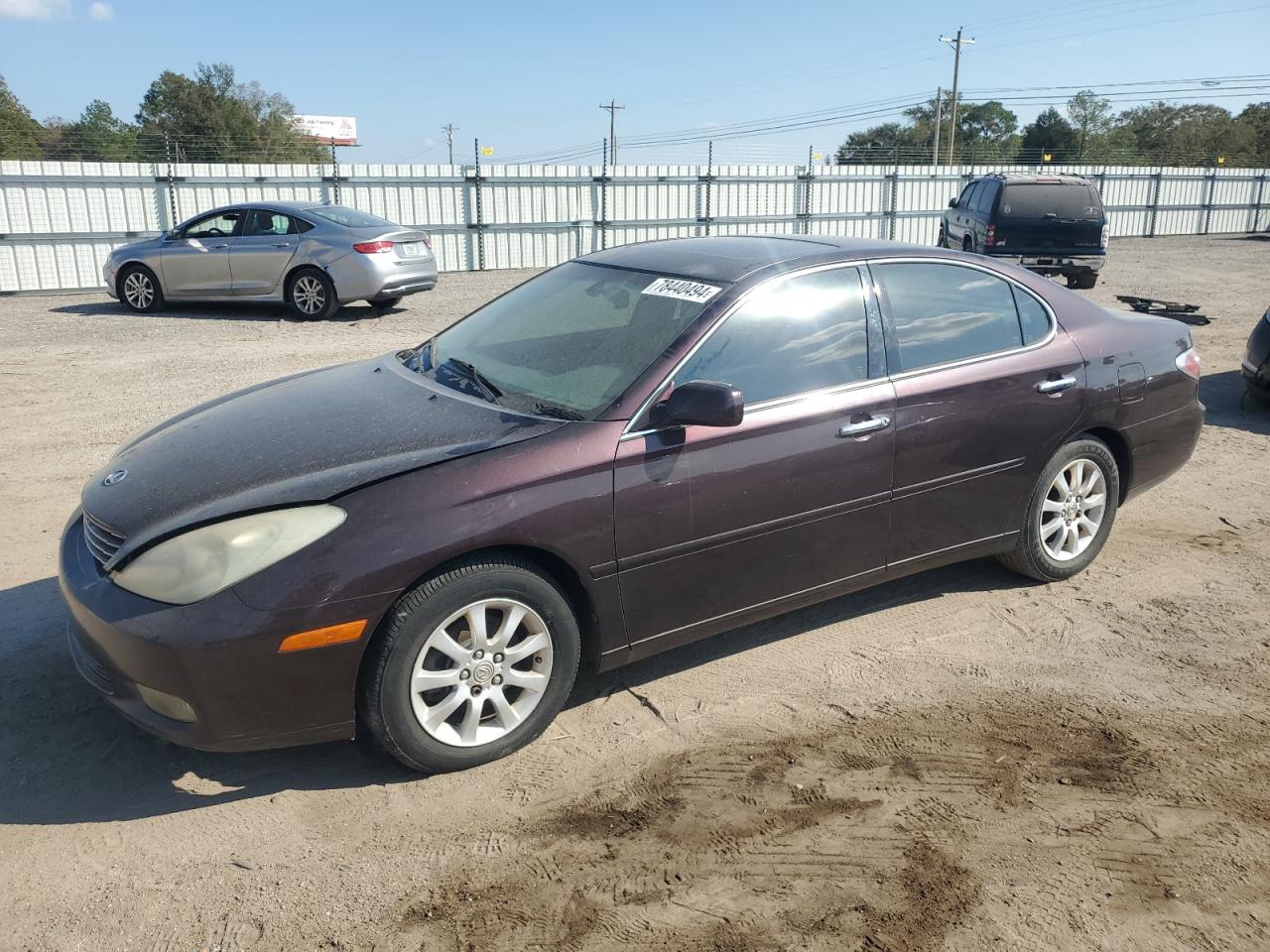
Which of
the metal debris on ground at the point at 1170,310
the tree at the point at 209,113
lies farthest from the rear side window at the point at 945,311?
the tree at the point at 209,113

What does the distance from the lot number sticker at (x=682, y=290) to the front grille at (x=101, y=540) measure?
7.12 ft

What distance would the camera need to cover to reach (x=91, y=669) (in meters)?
3.30

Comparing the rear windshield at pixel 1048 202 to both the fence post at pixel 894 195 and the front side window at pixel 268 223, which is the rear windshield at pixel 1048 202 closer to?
the fence post at pixel 894 195

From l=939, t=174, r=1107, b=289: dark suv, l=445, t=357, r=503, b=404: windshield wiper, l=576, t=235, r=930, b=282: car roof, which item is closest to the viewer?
l=445, t=357, r=503, b=404: windshield wiper

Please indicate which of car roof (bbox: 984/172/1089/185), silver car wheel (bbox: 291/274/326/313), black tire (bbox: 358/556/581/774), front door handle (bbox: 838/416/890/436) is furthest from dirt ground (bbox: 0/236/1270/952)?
car roof (bbox: 984/172/1089/185)

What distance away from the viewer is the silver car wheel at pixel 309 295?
13.4m

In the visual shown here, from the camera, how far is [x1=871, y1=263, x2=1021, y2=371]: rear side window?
4.34 meters

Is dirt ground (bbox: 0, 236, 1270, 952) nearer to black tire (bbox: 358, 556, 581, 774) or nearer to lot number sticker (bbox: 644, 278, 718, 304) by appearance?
black tire (bbox: 358, 556, 581, 774)

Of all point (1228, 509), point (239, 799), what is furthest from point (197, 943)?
point (1228, 509)

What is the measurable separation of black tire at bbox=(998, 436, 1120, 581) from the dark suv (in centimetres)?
1185

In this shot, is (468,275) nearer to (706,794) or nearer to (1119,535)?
(1119,535)

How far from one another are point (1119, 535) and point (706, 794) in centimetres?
351

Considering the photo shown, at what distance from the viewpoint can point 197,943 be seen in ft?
8.76

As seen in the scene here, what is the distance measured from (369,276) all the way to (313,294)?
32.5 inches
